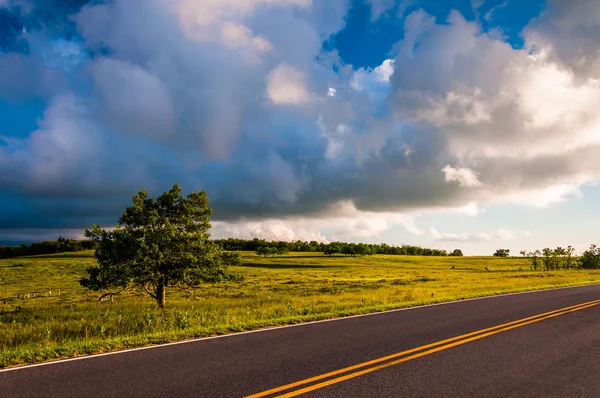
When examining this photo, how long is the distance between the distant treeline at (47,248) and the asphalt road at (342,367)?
151m

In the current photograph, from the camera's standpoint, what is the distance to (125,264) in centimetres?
1991

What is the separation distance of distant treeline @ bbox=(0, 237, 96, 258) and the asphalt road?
15093cm

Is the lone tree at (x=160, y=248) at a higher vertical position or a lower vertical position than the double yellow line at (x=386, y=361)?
higher

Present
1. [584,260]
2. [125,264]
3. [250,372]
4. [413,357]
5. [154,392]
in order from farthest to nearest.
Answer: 1. [584,260]
2. [125,264]
3. [413,357]
4. [250,372]
5. [154,392]

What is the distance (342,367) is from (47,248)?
168m

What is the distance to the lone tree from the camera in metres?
19.8

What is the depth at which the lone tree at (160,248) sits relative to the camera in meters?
19.8

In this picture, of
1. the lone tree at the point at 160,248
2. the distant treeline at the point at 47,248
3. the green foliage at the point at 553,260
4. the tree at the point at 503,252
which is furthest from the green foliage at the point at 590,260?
the distant treeline at the point at 47,248

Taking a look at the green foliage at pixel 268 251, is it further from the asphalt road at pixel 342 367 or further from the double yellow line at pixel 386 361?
the asphalt road at pixel 342 367

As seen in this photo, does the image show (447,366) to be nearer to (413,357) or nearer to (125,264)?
(413,357)

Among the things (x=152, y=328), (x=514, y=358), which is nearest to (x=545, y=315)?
(x=514, y=358)

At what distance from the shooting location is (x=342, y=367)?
7512 millimetres

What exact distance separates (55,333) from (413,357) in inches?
393

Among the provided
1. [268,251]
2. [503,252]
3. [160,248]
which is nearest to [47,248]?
[268,251]
